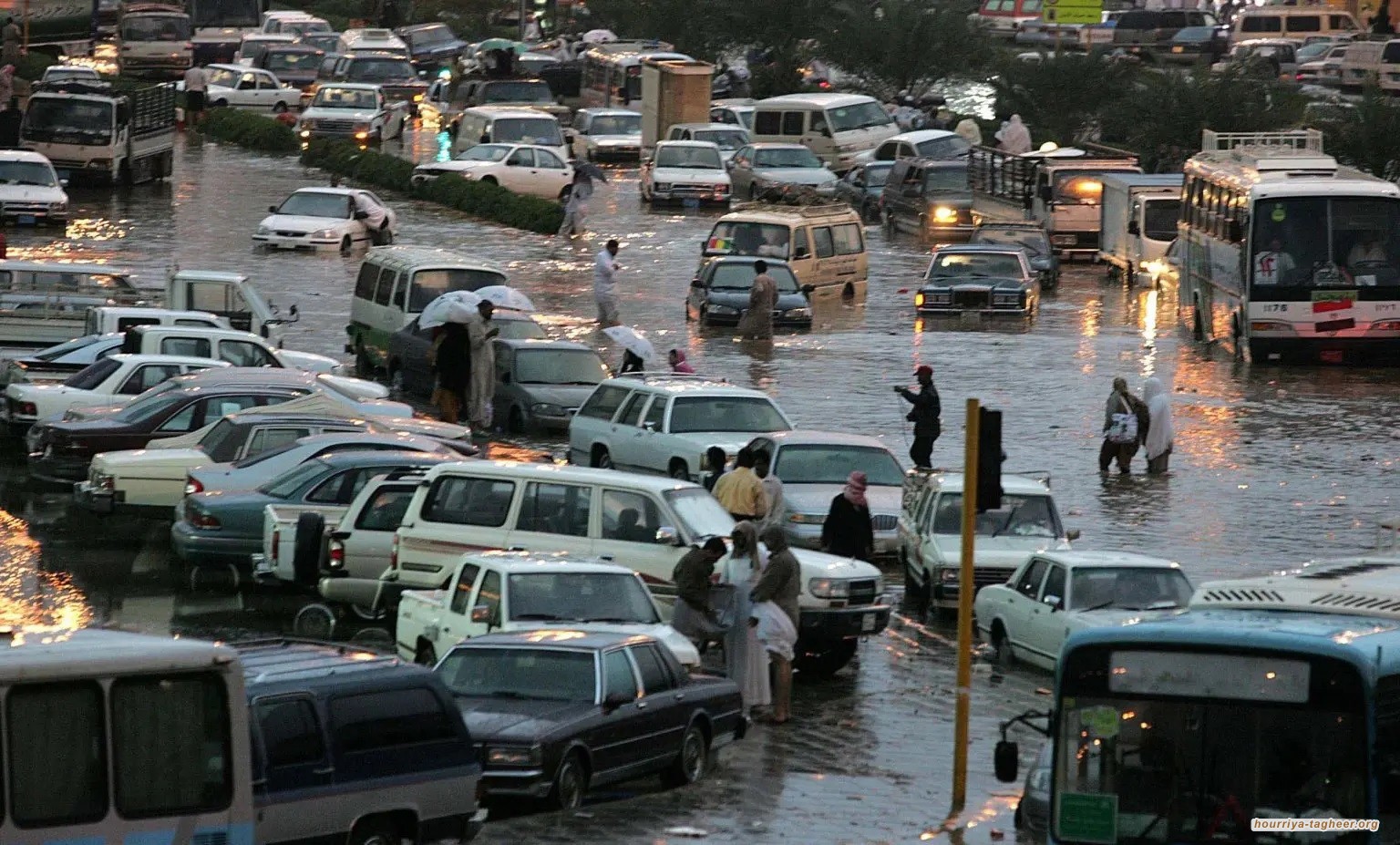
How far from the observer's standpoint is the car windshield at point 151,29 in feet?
231

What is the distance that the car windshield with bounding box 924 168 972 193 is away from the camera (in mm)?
53728

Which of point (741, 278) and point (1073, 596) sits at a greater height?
point (1073, 596)

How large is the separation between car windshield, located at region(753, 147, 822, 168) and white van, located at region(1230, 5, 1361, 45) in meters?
38.6

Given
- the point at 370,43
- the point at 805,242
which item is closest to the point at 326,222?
the point at 805,242

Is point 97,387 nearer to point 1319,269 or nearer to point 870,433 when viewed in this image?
point 870,433

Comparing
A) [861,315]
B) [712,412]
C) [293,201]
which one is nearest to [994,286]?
[861,315]

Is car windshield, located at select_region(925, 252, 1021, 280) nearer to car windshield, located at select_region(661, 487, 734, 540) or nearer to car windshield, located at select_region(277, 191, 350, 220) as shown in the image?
car windshield, located at select_region(277, 191, 350, 220)

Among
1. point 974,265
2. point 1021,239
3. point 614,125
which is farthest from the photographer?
point 614,125

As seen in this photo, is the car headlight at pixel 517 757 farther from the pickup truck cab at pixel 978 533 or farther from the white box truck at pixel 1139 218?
the white box truck at pixel 1139 218

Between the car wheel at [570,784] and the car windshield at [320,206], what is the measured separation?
3068cm

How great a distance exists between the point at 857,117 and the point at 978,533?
39.7 meters

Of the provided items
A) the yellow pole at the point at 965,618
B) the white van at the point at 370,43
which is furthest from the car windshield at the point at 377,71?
the yellow pole at the point at 965,618

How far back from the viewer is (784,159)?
56.0 m

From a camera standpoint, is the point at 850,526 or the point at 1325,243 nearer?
the point at 850,526
